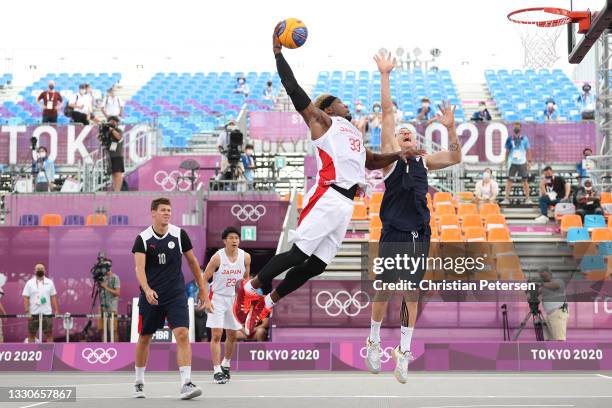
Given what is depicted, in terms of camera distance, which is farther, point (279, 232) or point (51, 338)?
point (279, 232)

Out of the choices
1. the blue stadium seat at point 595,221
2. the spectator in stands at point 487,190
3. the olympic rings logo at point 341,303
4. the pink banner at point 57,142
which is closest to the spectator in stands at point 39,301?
the olympic rings logo at point 341,303

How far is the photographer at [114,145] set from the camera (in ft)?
73.9

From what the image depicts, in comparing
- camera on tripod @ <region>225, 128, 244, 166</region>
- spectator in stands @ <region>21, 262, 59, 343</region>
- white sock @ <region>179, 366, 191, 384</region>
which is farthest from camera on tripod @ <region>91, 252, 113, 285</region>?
white sock @ <region>179, 366, 191, 384</region>

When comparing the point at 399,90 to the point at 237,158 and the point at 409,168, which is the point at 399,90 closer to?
the point at 237,158

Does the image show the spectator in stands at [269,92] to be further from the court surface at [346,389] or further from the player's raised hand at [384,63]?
the player's raised hand at [384,63]

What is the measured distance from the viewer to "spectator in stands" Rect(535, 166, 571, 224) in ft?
77.7

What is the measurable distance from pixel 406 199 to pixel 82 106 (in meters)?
19.2

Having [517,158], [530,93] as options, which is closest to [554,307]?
[517,158]

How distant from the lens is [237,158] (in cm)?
2347

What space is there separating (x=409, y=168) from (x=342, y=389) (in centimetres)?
383

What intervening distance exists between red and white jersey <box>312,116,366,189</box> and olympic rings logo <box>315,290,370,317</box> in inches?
378

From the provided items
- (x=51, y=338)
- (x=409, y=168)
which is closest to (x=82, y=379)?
(x=51, y=338)

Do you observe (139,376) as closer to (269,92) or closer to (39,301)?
(39,301)

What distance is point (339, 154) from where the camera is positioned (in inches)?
374
